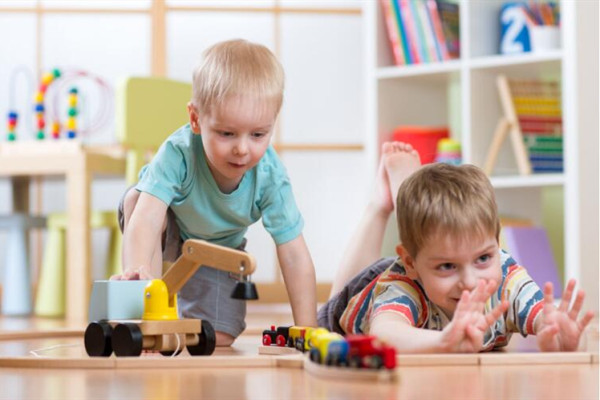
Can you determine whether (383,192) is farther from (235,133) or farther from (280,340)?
(280,340)

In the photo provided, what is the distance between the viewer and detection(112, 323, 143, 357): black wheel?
119 centimetres

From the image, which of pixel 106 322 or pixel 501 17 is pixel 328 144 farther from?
pixel 106 322

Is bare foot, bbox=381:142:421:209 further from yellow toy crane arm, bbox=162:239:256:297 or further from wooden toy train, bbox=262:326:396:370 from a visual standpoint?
wooden toy train, bbox=262:326:396:370

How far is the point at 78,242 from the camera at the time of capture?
2.77 meters

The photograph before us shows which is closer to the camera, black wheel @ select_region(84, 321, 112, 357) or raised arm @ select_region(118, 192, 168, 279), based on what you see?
black wheel @ select_region(84, 321, 112, 357)

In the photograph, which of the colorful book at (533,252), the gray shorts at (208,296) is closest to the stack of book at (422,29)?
the colorful book at (533,252)

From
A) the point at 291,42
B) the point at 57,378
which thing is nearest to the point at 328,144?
the point at 291,42

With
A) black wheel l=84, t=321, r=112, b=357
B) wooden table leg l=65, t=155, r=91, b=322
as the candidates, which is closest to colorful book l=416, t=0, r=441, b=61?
wooden table leg l=65, t=155, r=91, b=322

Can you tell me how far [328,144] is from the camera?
385 cm

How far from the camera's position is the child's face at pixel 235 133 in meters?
1.44

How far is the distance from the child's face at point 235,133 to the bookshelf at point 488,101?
52.7 inches

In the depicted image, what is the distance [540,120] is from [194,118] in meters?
1.58

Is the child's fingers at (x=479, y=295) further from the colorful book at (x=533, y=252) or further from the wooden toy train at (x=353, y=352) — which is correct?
the colorful book at (x=533, y=252)

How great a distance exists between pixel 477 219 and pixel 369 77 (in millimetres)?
1850
